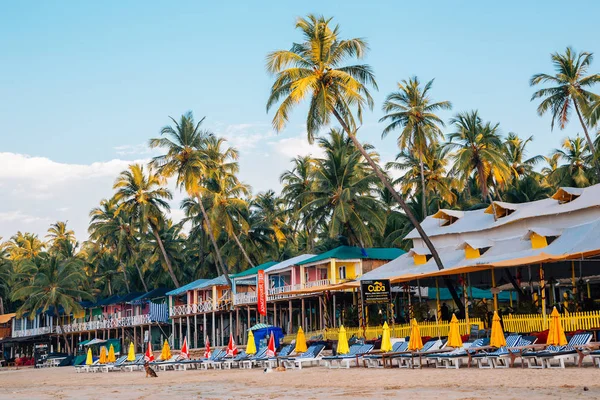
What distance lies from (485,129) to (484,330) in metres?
26.2

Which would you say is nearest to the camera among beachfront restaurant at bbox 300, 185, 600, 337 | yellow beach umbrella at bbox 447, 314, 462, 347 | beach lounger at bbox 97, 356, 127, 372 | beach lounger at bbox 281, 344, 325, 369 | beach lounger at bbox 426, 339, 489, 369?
beach lounger at bbox 426, 339, 489, 369

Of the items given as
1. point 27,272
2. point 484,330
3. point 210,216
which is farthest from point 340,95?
point 27,272

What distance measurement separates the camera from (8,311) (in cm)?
8675

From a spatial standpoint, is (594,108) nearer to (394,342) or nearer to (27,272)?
(394,342)

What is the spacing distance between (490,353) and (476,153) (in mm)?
28513

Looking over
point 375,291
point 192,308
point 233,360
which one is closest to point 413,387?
point 375,291

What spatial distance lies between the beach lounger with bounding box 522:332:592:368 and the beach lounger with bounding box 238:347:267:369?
1164 centimetres

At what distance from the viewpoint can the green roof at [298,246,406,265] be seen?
41.9 meters

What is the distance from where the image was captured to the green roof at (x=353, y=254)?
138 feet

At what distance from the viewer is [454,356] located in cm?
2048

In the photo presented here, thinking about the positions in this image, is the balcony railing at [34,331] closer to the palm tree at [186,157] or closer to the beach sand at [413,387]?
the palm tree at [186,157]

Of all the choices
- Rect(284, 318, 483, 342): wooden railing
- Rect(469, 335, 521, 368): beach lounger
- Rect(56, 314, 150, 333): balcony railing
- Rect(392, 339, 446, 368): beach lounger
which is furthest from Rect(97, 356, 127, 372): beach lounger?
Rect(56, 314, 150, 333): balcony railing

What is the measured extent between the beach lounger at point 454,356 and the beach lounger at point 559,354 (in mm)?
1848

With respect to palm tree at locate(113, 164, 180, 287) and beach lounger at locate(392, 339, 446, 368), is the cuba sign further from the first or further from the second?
palm tree at locate(113, 164, 180, 287)
